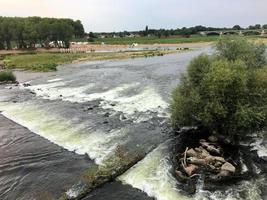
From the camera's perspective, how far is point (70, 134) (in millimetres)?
42938

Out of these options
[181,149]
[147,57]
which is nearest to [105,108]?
[181,149]

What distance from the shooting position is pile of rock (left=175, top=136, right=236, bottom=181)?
99.7 ft

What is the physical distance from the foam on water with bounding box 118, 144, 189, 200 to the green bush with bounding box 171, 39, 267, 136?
620cm

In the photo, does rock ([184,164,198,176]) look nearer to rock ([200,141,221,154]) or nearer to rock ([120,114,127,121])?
rock ([200,141,221,154])

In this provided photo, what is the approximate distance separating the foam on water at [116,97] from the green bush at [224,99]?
10.4m

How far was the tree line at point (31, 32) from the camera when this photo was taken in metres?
161

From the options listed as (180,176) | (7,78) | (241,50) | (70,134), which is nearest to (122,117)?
(70,134)

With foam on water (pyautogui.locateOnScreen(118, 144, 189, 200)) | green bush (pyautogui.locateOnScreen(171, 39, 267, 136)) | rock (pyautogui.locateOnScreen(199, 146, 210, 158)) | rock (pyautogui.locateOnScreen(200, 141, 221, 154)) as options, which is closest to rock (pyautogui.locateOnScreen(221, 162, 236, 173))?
rock (pyautogui.locateOnScreen(199, 146, 210, 158))

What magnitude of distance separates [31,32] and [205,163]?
5778 inches

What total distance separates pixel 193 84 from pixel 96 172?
55.8 feet

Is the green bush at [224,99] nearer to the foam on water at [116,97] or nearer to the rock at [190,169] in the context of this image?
the rock at [190,169]

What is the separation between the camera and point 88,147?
125 ft

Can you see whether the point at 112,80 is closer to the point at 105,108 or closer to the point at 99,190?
the point at 105,108

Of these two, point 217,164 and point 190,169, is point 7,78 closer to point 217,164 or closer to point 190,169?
point 190,169
